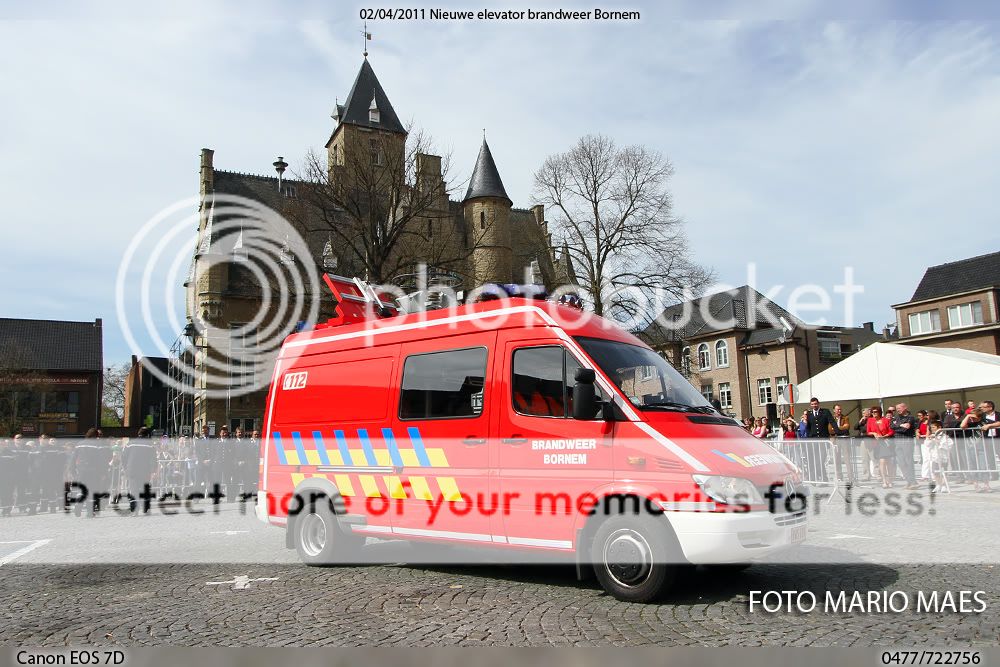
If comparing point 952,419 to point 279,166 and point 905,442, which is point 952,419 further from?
point 279,166

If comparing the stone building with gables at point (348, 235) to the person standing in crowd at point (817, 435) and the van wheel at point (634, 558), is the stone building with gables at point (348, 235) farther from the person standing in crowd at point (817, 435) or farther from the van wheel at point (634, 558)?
the van wheel at point (634, 558)

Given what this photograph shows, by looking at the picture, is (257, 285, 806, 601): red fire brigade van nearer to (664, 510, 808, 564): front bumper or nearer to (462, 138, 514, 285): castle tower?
(664, 510, 808, 564): front bumper

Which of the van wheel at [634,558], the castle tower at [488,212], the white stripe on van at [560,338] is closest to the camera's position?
the van wheel at [634,558]

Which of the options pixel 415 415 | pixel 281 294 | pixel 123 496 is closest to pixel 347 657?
pixel 415 415

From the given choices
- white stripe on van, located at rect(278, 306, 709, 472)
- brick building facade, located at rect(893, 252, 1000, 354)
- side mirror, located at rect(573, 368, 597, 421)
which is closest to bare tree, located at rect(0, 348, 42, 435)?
white stripe on van, located at rect(278, 306, 709, 472)

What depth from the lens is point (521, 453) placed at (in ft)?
22.8

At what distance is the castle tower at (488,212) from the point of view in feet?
186

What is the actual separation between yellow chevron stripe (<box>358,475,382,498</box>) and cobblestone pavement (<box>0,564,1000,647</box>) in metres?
0.83

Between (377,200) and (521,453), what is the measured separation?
83.4 feet

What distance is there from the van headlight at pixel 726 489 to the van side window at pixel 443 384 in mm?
2275

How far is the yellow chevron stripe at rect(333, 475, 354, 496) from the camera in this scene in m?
8.34

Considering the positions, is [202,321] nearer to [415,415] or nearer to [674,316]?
[674,316]

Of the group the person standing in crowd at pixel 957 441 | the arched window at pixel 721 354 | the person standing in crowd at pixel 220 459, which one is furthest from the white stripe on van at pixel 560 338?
the arched window at pixel 721 354

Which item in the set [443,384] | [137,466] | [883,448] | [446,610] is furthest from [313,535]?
[883,448]
